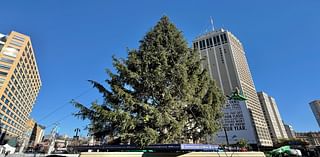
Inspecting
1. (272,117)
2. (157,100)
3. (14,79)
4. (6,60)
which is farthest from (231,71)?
(157,100)

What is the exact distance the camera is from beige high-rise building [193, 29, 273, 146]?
11623 centimetres

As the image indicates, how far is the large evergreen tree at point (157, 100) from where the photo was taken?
25.8 feet

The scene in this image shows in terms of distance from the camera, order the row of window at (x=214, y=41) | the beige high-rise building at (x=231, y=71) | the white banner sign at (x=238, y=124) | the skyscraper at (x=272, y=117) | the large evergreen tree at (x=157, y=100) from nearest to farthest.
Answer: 1. the large evergreen tree at (x=157, y=100)
2. the white banner sign at (x=238, y=124)
3. the beige high-rise building at (x=231, y=71)
4. the row of window at (x=214, y=41)
5. the skyscraper at (x=272, y=117)

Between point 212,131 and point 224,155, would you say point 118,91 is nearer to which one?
point 212,131

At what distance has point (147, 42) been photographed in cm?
1127

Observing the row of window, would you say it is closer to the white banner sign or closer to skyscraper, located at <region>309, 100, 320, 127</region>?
the white banner sign

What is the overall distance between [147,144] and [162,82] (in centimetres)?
319

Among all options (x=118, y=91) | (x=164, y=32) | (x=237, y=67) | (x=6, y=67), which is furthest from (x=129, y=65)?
(x=237, y=67)

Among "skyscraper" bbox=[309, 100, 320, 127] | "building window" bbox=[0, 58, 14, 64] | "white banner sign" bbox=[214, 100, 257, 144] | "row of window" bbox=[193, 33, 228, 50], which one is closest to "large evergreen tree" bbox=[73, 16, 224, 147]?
"building window" bbox=[0, 58, 14, 64]

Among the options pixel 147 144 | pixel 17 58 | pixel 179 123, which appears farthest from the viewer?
pixel 17 58

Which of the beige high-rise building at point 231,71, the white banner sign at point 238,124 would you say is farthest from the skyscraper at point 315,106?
the white banner sign at point 238,124

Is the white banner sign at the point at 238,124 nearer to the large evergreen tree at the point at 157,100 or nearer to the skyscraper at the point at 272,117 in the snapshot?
the skyscraper at the point at 272,117

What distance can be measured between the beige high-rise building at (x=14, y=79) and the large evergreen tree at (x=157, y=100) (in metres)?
63.9

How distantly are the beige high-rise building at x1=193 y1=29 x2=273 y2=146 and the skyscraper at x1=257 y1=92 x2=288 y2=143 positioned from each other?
64.3 feet
